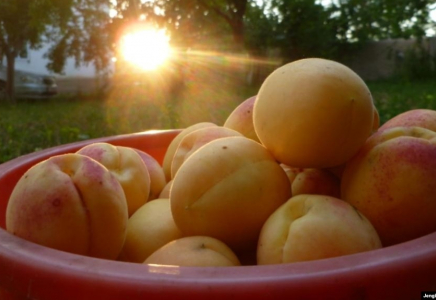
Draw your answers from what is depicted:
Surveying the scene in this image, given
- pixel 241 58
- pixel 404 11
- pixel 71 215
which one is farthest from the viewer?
pixel 241 58

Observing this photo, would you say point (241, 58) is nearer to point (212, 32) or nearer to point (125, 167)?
point (212, 32)

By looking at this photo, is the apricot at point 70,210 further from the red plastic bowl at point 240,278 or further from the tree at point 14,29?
the tree at point 14,29

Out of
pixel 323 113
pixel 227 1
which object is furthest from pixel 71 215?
pixel 227 1

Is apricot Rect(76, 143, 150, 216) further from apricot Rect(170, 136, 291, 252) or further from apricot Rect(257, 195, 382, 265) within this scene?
apricot Rect(257, 195, 382, 265)

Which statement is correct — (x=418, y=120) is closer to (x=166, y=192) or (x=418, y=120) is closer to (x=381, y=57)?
(x=166, y=192)

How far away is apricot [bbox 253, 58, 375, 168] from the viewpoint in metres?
0.95

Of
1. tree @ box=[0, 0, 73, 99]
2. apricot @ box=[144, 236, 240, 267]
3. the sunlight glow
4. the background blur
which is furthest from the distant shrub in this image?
apricot @ box=[144, 236, 240, 267]

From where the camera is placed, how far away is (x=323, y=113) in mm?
946

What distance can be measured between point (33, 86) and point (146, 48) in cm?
410

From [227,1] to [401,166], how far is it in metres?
13.8

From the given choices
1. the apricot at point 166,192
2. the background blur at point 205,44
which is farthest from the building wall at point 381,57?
the apricot at point 166,192

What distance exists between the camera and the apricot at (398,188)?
912 millimetres

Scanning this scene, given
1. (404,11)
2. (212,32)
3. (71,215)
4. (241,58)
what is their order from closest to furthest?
(71,215), (404,11), (241,58), (212,32)

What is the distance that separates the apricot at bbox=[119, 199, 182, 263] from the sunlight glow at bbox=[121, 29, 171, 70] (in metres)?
9.29
